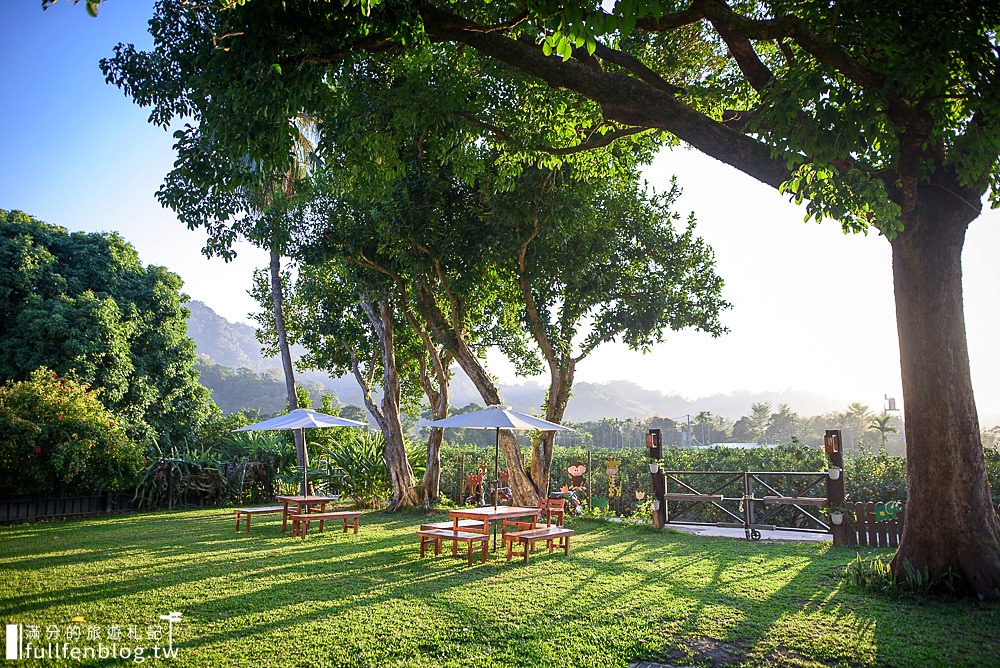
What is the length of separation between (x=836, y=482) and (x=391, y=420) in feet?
34.4

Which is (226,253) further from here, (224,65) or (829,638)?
(829,638)

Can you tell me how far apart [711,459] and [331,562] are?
12.2 m

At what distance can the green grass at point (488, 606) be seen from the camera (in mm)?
4887

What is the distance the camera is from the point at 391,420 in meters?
17.0

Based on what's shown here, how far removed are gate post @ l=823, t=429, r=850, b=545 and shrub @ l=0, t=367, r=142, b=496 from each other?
1507 cm

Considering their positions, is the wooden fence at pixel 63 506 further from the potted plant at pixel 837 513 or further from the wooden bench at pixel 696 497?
the potted plant at pixel 837 513

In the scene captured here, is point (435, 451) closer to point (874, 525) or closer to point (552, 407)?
point (552, 407)

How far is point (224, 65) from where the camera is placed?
21.4ft

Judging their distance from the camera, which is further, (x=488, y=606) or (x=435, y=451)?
(x=435, y=451)

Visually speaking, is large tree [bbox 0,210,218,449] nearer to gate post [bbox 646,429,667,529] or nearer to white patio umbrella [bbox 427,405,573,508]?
white patio umbrella [bbox 427,405,573,508]

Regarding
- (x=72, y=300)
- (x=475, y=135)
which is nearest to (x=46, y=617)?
(x=475, y=135)

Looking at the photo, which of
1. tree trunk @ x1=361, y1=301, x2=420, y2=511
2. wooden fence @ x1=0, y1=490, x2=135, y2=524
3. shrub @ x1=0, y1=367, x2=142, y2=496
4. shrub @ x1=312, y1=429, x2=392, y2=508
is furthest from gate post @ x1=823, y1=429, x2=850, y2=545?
wooden fence @ x1=0, y1=490, x2=135, y2=524

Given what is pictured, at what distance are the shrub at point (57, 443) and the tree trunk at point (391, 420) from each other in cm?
603

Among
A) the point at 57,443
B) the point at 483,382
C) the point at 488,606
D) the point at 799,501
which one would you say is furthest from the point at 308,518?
the point at 799,501
